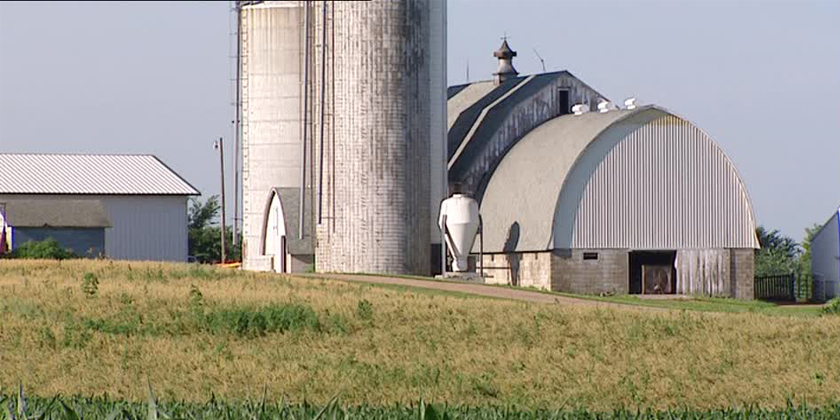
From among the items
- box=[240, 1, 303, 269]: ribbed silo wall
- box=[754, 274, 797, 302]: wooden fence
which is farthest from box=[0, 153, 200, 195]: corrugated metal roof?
box=[754, 274, 797, 302]: wooden fence

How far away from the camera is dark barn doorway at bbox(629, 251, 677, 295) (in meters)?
58.8

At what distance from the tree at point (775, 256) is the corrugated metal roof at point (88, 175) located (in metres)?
28.8

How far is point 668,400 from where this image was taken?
27500mm

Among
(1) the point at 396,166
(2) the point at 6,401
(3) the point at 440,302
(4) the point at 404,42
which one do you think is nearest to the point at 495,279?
(1) the point at 396,166

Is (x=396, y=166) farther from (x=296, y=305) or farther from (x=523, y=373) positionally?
(x=523, y=373)

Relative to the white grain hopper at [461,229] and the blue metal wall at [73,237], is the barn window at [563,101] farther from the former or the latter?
the blue metal wall at [73,237]

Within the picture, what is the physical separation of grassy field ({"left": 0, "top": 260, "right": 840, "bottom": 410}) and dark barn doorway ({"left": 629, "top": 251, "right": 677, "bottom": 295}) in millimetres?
17571

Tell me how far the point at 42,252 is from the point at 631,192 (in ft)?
70.5

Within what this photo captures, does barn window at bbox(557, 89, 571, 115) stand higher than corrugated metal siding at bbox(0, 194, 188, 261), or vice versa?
barn window at bbox(557, 89, 571, 115)

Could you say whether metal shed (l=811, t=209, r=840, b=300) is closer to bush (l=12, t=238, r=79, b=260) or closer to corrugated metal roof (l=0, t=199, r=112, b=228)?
bush (l=12, t=238, r=79, b=260)

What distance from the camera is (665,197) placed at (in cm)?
5894

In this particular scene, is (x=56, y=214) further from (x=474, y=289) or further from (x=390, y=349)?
(x=390, y=349)

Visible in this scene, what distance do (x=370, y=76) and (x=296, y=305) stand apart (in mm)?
22794

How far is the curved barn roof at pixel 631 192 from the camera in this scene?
58.0 metres
